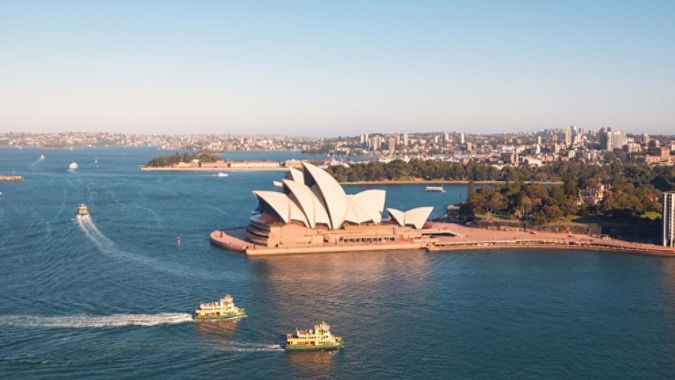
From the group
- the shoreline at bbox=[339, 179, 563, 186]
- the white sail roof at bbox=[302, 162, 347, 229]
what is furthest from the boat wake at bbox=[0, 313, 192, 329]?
the shoreline at bbox=[339, 179, 563, 186]

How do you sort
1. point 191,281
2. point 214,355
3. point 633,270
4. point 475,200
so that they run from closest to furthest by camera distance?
point 214,355, point 191,281, point 633,270, point 475,200

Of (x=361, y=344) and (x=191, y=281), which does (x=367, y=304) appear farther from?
(x=191, y=281)

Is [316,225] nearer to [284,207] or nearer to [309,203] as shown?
[309,203]

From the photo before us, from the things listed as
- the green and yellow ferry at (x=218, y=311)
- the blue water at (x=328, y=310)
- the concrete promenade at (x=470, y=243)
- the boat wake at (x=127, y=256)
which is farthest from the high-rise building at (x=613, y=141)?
the green and yellow ferry at (x=218, y=311)

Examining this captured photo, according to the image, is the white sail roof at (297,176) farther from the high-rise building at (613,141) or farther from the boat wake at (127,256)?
the high-rise building at (613,141)

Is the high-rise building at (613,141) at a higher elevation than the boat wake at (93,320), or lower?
higher

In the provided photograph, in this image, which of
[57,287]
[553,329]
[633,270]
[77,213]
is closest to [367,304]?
[553,329]
